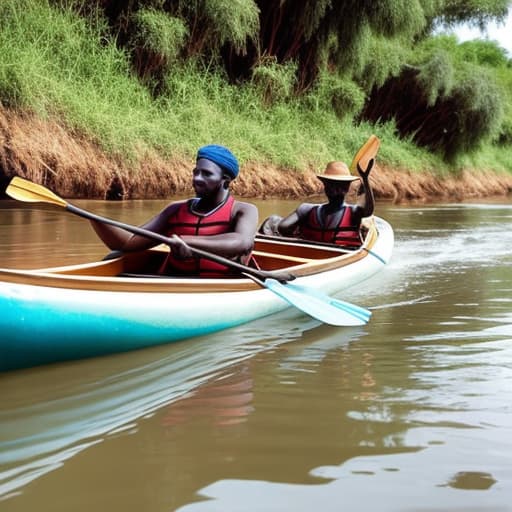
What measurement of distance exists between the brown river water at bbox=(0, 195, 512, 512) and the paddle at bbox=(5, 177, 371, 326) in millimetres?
102

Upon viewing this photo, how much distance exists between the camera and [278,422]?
2.10 metres

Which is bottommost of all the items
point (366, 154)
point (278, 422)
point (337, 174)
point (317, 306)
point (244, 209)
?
point (278, 422)

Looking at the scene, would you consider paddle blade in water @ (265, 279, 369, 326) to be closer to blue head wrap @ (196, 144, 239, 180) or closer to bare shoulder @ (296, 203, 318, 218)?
blue head wrap @ (196, 144, 239, 180)

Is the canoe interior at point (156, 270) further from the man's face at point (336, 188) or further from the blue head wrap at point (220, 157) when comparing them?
the blue head wrap at point (220, 157)

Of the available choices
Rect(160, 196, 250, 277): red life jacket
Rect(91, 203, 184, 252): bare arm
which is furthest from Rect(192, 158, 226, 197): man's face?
Rect(91, 203, 184, 252): bare arm

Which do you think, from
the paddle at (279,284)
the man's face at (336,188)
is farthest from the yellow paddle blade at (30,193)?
the man's face at (336,188)

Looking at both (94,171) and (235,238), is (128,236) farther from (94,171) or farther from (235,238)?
(94,171)

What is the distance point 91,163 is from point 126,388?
6.82 meters

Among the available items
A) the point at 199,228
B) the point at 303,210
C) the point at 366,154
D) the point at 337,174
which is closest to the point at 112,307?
the point at 199,228

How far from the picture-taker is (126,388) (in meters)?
2.45

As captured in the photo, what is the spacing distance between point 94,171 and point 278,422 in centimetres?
728

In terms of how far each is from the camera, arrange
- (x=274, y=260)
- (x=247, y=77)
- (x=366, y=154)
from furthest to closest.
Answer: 1. (x=247, y=77)
2. (x=366, y=154)
3. (x=274, y=260)

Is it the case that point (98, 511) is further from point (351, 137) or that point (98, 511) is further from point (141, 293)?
point (351, 137)

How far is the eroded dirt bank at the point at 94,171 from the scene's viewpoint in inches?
316
